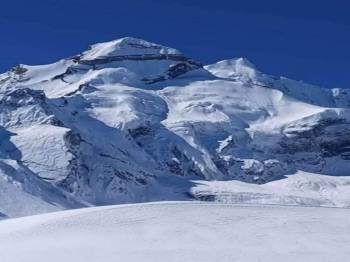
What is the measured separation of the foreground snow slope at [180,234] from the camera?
3909 centimetres

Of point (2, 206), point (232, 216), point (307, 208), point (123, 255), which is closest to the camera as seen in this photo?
point (123, 255)

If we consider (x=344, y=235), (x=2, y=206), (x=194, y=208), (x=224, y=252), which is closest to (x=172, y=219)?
(x=194, y=208)

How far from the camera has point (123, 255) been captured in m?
38.8

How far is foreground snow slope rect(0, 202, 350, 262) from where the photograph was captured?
39094 mm

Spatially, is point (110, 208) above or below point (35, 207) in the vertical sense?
above

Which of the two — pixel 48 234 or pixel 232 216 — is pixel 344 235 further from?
pixel 48 234

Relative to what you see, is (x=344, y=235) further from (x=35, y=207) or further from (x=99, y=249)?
(x=35, y=207)

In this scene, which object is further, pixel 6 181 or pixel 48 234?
pixel 6 181

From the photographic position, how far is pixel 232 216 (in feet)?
151

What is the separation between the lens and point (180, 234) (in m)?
42.6

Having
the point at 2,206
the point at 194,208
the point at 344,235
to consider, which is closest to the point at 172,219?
the point at 194,208

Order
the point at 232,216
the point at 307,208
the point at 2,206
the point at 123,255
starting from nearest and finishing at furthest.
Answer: the point at 123,255 → the point at 232,216 → the point at 307,208 → the point at 2,206

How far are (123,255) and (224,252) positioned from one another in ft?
15.7

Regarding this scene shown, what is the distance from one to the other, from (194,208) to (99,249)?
29.2ft
